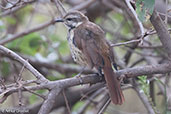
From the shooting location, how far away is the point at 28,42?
15.5ft

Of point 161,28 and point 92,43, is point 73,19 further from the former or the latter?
point 161,28

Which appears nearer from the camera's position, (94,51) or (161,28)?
(161,28)

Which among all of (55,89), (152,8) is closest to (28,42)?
(55,89)

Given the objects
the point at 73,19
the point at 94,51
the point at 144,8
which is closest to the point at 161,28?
the point at 144,8

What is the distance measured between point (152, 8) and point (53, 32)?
334 centimetres

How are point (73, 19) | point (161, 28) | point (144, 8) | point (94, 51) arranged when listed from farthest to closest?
point (73, 19) < point (94, 51) < point (161, 28) < point (144, 8)

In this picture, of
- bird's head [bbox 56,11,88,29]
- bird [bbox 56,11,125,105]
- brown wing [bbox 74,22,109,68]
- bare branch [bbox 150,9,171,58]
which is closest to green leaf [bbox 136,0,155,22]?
bare branch [bbox 150,9,171,58]

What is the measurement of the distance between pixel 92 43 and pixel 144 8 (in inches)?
46.2

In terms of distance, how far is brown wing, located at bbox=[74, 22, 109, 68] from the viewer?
11.1ft

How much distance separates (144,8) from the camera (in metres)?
2.43

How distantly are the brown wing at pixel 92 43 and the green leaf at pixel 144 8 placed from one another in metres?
1.00

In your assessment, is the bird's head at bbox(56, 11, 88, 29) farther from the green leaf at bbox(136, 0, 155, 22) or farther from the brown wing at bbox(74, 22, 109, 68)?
the green leaf at bbox(136, 0, 155, 22)

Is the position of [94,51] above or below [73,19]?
below

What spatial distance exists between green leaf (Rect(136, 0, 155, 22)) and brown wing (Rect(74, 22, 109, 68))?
3.28ft
